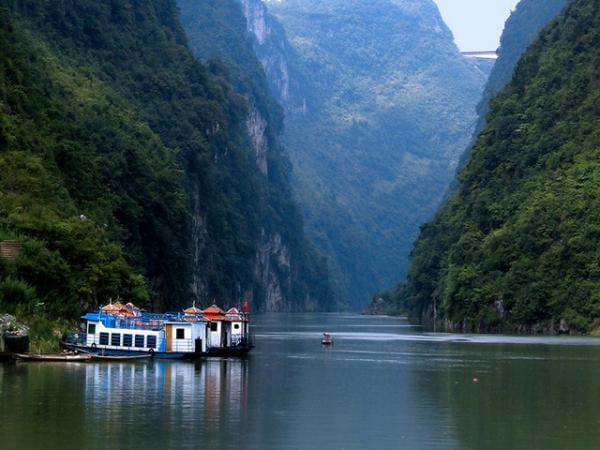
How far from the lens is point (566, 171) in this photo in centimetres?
16400

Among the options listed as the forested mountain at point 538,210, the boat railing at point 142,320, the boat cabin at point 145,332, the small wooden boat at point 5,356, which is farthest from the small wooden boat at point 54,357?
the forested mountain at point 538,210

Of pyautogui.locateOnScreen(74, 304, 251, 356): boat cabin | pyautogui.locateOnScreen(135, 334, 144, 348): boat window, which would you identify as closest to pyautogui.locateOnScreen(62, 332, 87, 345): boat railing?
pyautogui.locateOnScreen(74, 304, 251, 356): boat cabin

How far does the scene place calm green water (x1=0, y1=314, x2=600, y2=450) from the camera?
49.9 m

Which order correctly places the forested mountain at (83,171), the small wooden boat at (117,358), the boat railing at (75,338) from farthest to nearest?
the forested mountain at (83,171)
the boat railing at (75,338)
the small wooden boat at (117,358)

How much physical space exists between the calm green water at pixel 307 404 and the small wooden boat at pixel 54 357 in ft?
4.05

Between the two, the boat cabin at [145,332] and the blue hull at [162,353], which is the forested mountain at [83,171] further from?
the blue hull at [162,353]

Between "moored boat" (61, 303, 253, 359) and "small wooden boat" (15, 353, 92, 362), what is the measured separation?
296cm

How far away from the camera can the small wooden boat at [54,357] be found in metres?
78.6

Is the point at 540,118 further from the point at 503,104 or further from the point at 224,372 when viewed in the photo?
the point at 224,372

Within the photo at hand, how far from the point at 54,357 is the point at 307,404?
76.4 feet

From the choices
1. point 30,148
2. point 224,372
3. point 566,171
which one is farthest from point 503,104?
point 224,372

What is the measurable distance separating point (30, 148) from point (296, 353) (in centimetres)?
2904

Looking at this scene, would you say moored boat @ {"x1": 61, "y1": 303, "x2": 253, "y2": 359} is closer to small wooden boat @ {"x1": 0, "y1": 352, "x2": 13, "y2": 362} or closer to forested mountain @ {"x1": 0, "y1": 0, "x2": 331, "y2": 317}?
forested mountain @ {"x1": 0, "y1": 0, "x2": 331, "y2": 317}

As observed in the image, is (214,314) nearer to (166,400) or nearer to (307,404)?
(307,404)
